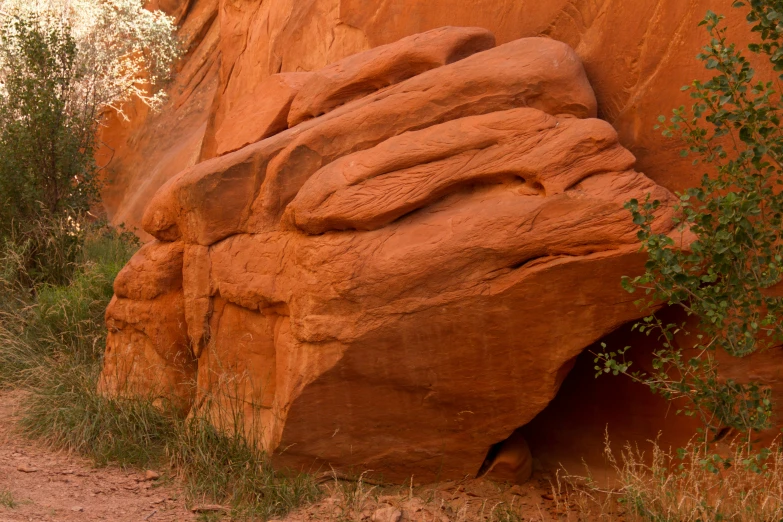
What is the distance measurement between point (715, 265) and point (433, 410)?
1.80 meters

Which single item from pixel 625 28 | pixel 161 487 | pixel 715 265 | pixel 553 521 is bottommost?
pixel 553 521

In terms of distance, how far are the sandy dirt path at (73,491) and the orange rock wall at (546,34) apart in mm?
2635

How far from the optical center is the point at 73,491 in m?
5.32

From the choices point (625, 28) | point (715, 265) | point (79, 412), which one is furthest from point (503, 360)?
point (79, 412)

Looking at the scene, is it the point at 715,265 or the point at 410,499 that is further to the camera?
the point at 410,499

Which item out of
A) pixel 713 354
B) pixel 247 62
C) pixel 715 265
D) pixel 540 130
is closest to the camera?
pixel 715 265

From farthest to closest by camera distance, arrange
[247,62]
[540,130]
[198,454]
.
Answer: [247,62] < [198,454] < [540,130]

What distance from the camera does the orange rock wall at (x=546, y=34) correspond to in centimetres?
544

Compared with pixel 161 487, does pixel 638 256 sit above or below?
above

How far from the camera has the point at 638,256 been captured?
15.3 ft

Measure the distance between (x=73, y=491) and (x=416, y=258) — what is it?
2.48 meters

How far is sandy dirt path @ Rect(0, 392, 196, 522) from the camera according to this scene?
4.92 meters

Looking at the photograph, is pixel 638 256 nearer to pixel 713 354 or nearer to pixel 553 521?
pixel 713 354

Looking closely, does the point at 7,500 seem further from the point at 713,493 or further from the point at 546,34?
the point at 546,34
